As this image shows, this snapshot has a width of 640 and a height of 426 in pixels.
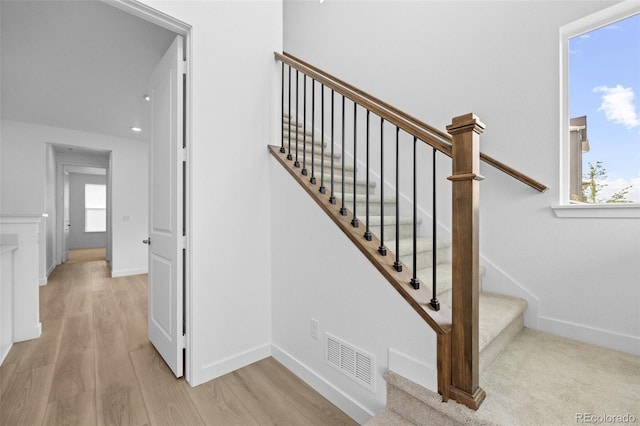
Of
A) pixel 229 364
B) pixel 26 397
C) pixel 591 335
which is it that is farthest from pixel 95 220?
pixel 591 335

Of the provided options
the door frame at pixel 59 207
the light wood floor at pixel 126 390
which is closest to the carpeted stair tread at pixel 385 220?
the light wood floor at pixel 126 390

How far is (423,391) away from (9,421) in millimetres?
2148

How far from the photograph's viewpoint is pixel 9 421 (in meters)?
1.52

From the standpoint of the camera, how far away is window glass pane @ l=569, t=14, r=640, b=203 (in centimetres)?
173

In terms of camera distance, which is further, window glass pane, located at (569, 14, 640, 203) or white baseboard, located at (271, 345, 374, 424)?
window glass pane, located at (569, 14, 640, 203)

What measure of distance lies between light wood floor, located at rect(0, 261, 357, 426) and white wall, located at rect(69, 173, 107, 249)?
781cm

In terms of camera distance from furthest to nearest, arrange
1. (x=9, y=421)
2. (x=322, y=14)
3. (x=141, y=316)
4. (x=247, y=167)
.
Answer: (x=322, y=14), (x=141, y=316), (x=247, y=167), (x=9, y=421)

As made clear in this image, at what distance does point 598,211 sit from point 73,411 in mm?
3265

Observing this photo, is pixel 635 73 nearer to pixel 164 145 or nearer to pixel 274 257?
pixel 274 257

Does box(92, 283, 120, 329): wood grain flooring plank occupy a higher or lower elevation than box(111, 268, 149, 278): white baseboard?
lower

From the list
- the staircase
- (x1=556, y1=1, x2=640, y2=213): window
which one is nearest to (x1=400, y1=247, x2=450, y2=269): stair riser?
the staircase

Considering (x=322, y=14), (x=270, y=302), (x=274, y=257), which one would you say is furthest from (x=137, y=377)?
(x=322, y=14)

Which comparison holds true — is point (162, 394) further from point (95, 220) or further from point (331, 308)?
point (95, 220)

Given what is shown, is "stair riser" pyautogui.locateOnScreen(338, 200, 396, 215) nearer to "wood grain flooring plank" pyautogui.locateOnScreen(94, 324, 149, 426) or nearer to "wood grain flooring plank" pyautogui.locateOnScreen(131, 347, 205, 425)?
"wood grain flooring plank" pyautogui.locateOnScreen(131, 347, 205, 425)
